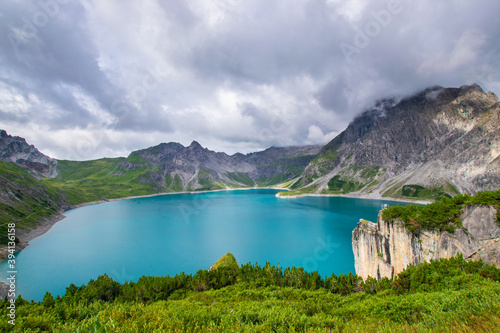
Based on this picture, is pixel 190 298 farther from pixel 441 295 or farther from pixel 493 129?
pixel 493 129

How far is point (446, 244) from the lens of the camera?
24766mm

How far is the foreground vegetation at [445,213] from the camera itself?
933 inches

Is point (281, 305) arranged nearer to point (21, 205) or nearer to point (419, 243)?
point (419, 243)

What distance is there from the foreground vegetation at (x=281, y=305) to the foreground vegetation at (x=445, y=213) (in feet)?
20.6

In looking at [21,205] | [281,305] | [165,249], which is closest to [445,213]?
[281,305]

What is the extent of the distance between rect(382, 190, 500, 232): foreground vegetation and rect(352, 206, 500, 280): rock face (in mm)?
565

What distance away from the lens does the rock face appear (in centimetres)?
2238

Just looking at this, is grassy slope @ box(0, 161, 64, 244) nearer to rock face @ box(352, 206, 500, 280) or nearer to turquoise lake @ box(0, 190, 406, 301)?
turquoise lake @ box(0, 190, 406, 301)

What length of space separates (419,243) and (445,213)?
184 inches

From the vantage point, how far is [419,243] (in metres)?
27.2

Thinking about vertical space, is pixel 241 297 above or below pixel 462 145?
below

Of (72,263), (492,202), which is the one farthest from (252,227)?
(492,202)

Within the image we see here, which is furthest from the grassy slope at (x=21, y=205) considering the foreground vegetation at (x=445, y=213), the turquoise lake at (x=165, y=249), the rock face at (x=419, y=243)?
the foreground vegetation at (x=445, y=213)

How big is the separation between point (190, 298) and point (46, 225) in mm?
109189
